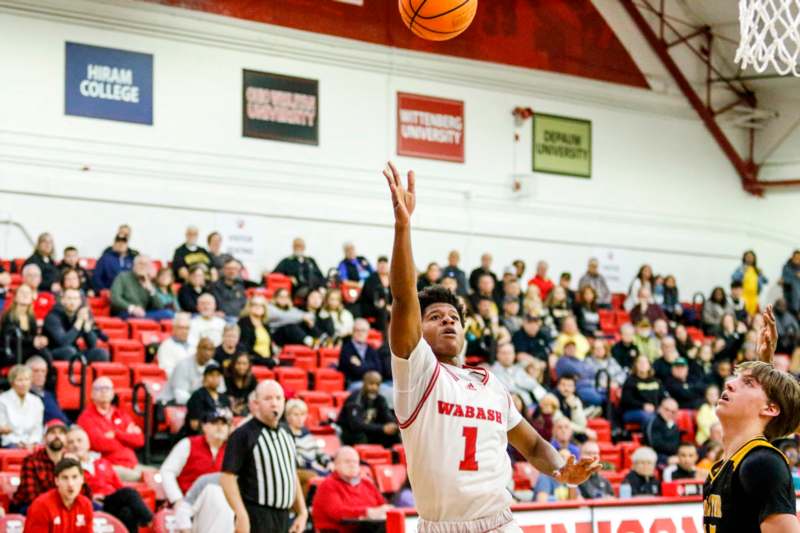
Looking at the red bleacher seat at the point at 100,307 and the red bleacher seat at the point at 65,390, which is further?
the red bleacher seat at the point at 100,307

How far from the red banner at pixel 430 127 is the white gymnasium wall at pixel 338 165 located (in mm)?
140

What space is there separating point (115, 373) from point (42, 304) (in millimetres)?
1311

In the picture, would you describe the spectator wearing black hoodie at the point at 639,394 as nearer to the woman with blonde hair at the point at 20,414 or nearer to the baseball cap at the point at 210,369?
the baseball cap at the point at 210,369

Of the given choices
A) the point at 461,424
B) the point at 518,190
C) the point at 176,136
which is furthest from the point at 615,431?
the point at 461,424

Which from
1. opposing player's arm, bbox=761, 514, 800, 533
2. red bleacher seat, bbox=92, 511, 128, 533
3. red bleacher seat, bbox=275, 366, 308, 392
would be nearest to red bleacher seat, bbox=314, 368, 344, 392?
red bleacher seat, bbox=275, 366, 308, 392

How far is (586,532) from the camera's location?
8430mm

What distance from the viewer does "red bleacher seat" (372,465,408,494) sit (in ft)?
42.2

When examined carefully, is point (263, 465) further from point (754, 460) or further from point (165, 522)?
point (754, 460)

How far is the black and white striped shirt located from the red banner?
11174mm

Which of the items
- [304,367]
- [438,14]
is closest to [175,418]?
[304,367]

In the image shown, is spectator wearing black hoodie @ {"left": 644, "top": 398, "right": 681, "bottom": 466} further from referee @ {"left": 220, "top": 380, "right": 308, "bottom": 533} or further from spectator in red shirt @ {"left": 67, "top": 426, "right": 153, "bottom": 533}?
referee @ {"left": 220, "top": 380, "right": 308, "bottom": 533}

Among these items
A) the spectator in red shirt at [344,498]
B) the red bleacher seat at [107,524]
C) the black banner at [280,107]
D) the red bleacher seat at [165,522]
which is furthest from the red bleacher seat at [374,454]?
the black banner at [280,107]

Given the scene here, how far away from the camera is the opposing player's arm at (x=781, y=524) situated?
4.85 metres

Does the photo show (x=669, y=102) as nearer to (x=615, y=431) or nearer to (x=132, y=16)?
(x=615, y=431)
